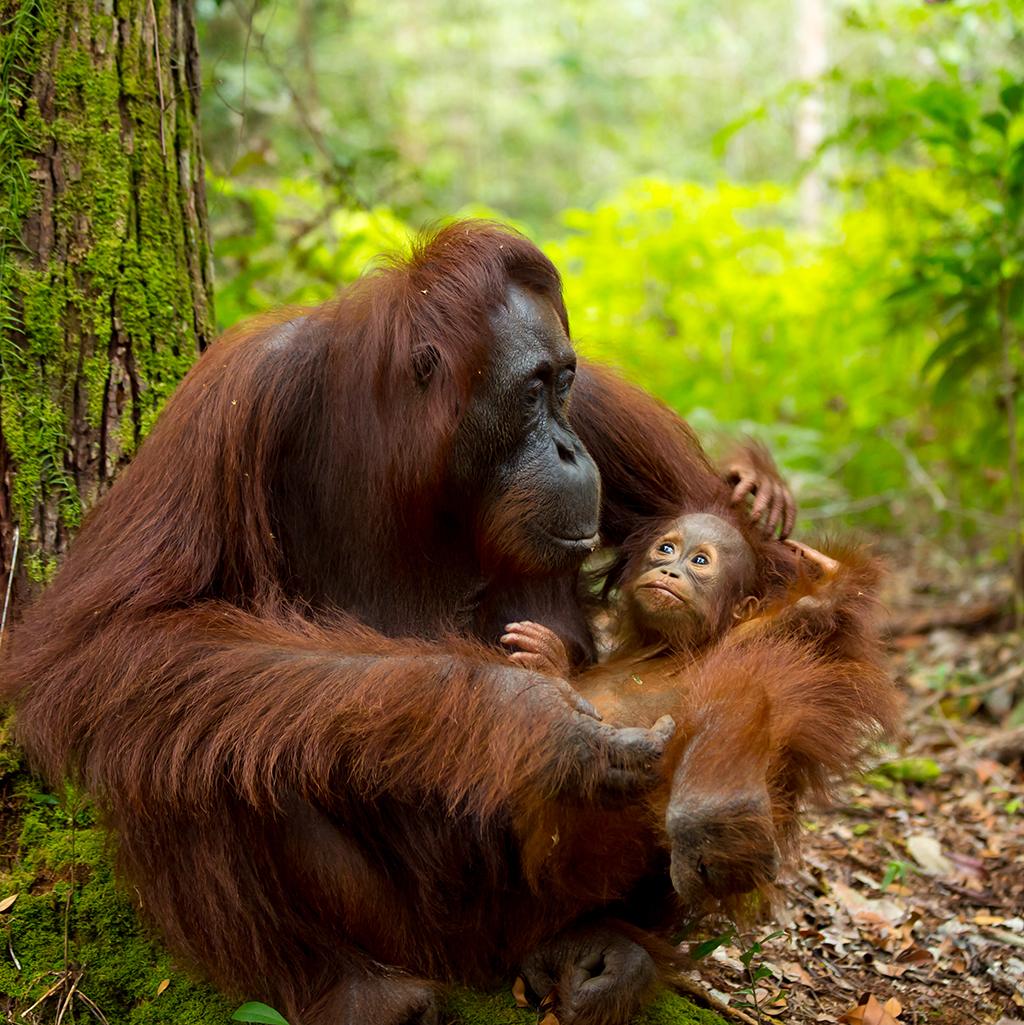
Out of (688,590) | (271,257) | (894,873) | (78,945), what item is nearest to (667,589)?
(688,590)

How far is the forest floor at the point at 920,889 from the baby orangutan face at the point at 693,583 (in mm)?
785

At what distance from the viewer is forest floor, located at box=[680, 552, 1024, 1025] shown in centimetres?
334

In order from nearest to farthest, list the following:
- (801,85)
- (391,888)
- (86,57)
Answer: (391,888) < (86,57) < (801,85)

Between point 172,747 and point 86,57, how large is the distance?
6.81ft

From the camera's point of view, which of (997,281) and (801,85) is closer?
(997,281)

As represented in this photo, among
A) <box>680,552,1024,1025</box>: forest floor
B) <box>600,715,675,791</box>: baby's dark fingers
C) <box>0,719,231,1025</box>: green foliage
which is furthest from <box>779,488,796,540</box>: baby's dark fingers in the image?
<box>0,719,231,1025</box>: green foliage

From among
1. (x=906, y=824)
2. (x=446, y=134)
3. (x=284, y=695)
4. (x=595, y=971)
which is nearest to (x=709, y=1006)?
(x=595, y=971)

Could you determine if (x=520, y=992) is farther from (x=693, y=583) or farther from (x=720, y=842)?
(x=693, y=583)

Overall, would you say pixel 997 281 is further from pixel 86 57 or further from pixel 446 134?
pixel 446 134

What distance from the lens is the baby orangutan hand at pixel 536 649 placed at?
9.54 ft

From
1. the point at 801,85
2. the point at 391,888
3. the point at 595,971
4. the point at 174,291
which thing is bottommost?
the point at 595,971

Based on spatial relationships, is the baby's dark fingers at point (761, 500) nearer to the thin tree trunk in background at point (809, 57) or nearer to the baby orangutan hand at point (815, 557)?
the baby orangutan hand at point (815, 557)

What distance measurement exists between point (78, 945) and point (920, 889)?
2.88m

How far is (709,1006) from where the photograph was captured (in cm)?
312
